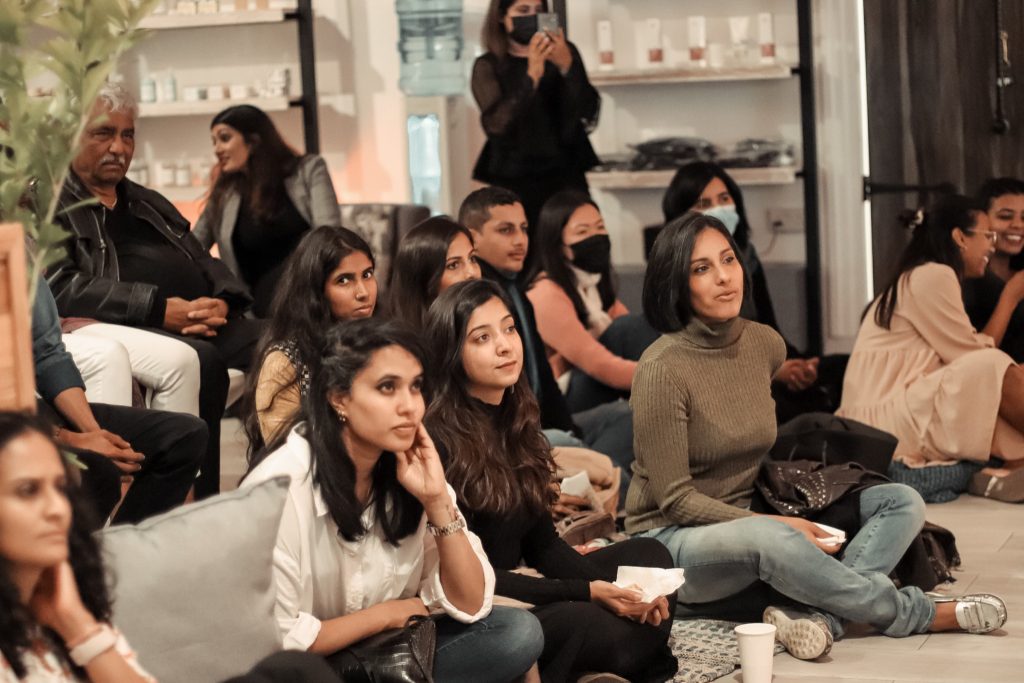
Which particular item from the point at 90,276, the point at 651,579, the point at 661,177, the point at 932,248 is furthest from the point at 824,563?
the point at 661,177

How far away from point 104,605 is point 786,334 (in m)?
5.12

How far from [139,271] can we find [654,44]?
327cm

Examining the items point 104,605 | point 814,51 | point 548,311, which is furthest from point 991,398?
point 104,605

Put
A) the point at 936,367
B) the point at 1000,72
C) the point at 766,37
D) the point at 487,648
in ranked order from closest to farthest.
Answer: the point at 487,648
the point at 936,367
the point at 1000,72
the point at 766,37

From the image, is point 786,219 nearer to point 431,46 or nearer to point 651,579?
point 431,46

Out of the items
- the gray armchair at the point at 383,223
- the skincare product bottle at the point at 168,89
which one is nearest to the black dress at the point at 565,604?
the gray armchair at the point at 383,223

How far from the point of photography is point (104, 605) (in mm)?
2057

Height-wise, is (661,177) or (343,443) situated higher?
(661,177)

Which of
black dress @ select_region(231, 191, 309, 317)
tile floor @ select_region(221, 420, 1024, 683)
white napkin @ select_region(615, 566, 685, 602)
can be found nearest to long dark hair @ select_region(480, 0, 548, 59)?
black dress @ select_region(231, 191, 309, 317)

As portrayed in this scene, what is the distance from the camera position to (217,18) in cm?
723

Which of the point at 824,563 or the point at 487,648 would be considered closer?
the point at 487,648

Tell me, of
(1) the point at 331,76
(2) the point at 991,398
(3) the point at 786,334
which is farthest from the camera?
(1) the point at 331,76

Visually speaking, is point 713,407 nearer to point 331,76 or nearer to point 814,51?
point 814,51

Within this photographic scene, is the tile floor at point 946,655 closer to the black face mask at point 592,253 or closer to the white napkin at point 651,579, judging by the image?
the white napkin at point 651,579
